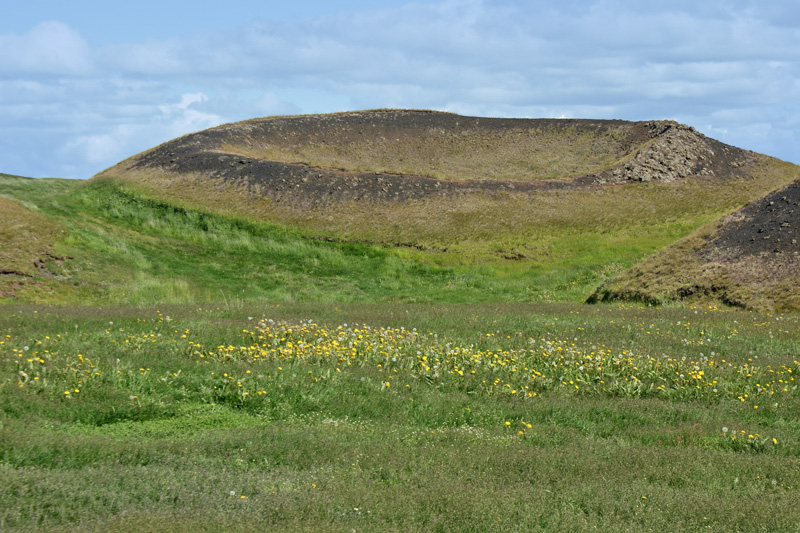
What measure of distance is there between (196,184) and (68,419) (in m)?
39.8

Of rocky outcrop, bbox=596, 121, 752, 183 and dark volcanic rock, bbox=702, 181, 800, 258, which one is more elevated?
rocky outcrop, bbox=596, 121, 752, 183

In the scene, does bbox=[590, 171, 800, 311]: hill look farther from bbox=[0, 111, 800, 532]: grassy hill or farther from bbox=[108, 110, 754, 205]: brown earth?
bbox=[108, 110, 754, 205]: brown earth

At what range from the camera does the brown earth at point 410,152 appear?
4794cm

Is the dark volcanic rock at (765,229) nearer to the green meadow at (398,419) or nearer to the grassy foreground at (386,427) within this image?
the green meadow at (398,419)

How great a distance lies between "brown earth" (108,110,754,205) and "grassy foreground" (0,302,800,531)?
31.6 meters

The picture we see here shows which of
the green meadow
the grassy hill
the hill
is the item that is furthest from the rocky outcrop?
the green meadow

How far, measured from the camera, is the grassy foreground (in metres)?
6.43

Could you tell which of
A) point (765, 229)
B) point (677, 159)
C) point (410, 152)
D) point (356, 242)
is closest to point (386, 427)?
point (765, 229)

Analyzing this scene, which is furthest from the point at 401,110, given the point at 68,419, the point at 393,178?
the point at 68,419

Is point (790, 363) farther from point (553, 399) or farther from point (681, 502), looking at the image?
point (681, 502)

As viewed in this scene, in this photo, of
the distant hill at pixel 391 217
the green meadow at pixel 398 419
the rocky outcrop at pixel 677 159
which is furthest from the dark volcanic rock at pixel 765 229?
the rocky outcrop at pixel 677 159

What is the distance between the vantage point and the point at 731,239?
29.3 meters

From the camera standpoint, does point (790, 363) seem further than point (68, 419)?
Yes

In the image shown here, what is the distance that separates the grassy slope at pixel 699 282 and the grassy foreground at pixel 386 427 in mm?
8849
